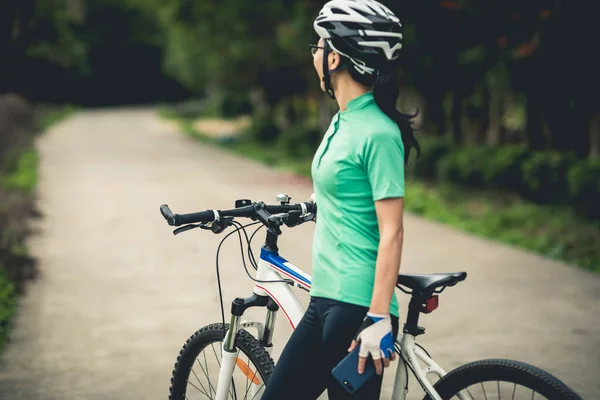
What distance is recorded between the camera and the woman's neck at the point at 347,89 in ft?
9.09

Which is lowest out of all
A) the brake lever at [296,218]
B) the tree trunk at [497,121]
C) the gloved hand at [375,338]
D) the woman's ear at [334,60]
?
the gloved hand at [375,338]

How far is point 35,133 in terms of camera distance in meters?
32.0

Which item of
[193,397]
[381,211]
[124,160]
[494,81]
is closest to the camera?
[381,211]

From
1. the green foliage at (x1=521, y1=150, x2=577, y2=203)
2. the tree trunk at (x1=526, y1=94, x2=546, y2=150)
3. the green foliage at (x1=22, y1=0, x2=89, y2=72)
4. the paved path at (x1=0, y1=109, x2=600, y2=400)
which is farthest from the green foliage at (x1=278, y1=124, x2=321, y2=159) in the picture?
the green foliage at (x1=22, y1=0, x2=89, y2=72)

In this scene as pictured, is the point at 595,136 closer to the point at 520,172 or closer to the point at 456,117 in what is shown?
the point at 520,172

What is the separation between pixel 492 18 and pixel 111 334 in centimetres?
→ 583

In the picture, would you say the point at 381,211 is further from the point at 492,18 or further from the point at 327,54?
the point at 492,18

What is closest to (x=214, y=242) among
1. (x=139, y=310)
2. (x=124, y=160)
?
(x=139, y=310)

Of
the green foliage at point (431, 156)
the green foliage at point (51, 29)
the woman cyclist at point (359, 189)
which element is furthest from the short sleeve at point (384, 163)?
the green foliage at point (431, 156)

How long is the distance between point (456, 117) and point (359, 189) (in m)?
15.4

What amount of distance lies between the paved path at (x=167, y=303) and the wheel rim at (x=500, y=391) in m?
2.23

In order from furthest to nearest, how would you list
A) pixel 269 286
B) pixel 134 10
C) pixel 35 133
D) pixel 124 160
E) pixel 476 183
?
pixel 134 10, pixel 35 133, pixel 124 160, pixel 476 183, pixel 269 286

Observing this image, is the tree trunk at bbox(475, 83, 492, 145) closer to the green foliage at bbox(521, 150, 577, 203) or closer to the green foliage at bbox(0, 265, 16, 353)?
the green foliage at bbox(521, 150, 577, 203)

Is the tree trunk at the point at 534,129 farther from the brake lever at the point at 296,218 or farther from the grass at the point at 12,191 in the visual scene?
the brake lever at the point at 296,218
